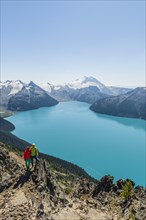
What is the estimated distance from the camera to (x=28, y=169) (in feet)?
96.4

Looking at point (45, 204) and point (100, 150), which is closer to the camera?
point (45, 204)

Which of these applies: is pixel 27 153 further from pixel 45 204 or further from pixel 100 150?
pixel 100 150

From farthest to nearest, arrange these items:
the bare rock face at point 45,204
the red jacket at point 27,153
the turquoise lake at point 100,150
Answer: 1. the turquoise lake at point 100,150
2. the red jacket at point 27,153
3. the bare rock face at point 45,204

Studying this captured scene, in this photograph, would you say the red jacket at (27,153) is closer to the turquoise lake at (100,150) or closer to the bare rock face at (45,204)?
the bare rock face at (45,204)

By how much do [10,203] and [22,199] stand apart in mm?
1158

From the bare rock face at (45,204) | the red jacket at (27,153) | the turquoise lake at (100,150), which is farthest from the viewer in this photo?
the turquoise lake at (100,150)

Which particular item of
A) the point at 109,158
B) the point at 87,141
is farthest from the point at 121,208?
the point at 87,141

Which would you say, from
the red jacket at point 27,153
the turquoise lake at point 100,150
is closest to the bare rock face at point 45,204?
the red jacket at point 27,153

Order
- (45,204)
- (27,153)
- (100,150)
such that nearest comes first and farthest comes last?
1. (45,204)
2. (27,153)
3. (100,150)

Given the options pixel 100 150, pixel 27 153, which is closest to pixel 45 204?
pixel 27 153

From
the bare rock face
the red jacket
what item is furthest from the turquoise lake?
the red jacket

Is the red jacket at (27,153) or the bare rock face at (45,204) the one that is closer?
the bare rock face at (45,204)

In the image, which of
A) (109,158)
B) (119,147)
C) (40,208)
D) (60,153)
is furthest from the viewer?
(119,147)

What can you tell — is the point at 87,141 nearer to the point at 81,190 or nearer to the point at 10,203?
the point at 81,190
